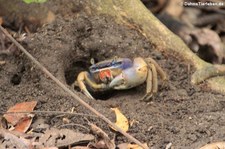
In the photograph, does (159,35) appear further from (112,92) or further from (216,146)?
(216,146)

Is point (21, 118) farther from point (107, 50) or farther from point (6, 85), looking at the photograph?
point (107, 50)

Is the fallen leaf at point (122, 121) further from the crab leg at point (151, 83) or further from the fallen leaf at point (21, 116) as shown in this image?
the fallen leaf at point (21, 116)

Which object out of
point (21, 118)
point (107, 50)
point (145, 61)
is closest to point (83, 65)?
point (107, 50)

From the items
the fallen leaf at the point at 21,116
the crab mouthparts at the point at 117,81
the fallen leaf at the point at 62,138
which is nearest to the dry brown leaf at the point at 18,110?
the fallen leaf at the point at 21,116

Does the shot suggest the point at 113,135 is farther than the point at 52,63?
No

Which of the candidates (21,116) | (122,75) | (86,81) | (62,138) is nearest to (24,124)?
(21,116)

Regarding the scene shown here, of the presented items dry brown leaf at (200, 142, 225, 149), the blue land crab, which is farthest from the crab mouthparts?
dry brown leaf at (200, 142, 225, 149)
